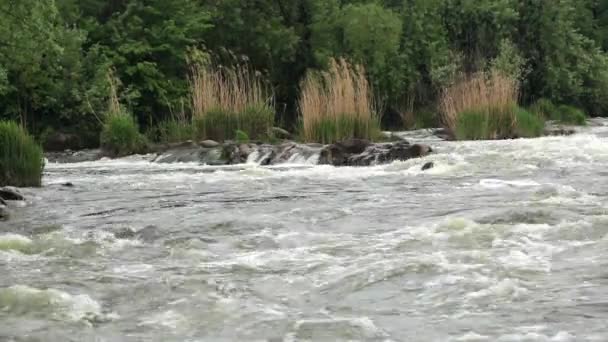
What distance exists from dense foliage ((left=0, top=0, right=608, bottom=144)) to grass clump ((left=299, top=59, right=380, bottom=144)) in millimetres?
5919

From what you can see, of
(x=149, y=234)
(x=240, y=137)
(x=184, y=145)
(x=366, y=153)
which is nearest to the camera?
(x=149, y=234)

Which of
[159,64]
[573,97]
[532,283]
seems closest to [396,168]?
[532,283]

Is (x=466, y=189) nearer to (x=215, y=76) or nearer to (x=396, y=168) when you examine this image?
(x=396, y=168)

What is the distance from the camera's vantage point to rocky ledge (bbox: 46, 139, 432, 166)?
15.4 m

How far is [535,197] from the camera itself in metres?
9.17

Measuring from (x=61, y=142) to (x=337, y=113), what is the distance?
8.81m

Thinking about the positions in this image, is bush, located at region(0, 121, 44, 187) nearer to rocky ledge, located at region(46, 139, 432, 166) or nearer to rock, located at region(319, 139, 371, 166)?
rocky ledge, located at region(46, 139, 432, 166)

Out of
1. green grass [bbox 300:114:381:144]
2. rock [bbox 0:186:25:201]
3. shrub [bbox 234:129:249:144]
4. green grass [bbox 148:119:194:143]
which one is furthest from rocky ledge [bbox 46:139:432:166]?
rock [bbox 0:186:25:201]

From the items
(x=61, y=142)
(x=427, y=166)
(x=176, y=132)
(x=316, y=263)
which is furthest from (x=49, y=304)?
(x=61, y=142)

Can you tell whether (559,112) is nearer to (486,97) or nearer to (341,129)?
(486,97)

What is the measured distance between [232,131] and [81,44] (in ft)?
22.4

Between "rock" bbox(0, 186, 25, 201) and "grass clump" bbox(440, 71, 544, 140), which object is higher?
"grass clump" bbox(440, 71, 544, 140)

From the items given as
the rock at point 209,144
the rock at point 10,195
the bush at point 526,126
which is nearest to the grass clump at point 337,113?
the rock at point 209,144

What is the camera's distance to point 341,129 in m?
18.3
